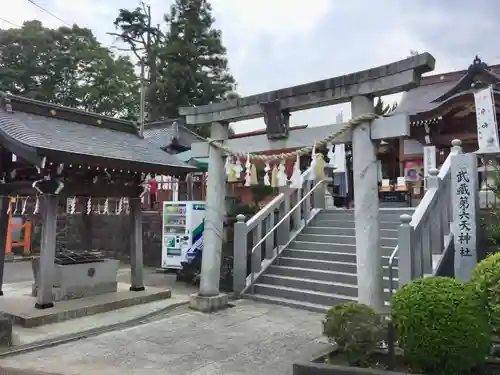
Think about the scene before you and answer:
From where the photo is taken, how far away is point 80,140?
8.96m

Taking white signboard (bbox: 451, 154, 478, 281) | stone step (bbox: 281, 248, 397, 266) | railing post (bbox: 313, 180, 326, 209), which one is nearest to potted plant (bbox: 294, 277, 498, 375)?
white signboard (bbox: 451, 154, 478, 281)

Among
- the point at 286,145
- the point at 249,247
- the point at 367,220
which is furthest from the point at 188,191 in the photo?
the point at 367,220

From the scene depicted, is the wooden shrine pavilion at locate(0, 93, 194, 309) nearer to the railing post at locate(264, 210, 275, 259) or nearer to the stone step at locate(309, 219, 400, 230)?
the railing post at locate(264, 210, 275, 259)

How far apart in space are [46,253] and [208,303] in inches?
129

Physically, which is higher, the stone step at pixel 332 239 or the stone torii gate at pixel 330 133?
the stone torii gate at pixel 330 133

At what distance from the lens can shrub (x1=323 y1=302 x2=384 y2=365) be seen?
14.9ft

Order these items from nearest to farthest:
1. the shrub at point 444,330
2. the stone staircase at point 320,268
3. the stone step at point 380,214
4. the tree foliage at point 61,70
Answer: the shrub at point 444,330 → the stone staircase at point 320,268 → the stone step at point 380,214 → the tree foliage at point 61,70

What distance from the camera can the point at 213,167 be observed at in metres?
9.03

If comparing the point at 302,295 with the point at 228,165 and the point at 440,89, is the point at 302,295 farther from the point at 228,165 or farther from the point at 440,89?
the point at 440,89

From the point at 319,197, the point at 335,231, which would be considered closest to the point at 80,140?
the point at 335,231

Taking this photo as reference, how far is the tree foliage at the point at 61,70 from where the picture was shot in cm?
3047

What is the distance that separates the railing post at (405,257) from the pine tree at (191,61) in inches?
914

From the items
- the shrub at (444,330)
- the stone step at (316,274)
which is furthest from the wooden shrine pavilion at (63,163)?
the shrub at (444,330)

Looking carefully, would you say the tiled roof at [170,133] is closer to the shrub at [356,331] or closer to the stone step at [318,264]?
the stone step at [318,264]
